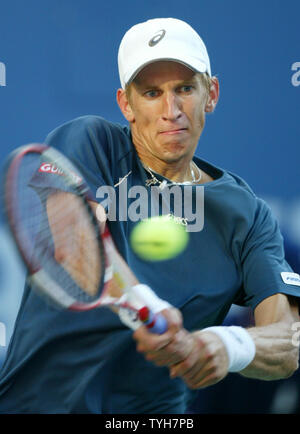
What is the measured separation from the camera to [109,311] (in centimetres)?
141

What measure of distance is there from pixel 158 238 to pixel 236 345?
39cm

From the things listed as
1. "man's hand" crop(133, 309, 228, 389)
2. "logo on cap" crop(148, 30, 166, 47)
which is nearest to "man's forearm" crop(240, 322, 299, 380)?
"man's hand" crop(133, 309, 228, 389)

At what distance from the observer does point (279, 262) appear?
1565 mm

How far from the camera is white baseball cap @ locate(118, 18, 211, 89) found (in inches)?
57.7

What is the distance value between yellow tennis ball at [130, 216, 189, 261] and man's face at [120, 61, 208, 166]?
16 cm

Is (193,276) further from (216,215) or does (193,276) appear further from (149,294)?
(149,294)

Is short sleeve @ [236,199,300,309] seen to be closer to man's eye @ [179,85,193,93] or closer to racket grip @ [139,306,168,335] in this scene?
man's eye @ [179,85,193,93]

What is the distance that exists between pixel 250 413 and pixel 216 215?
2.10 ft

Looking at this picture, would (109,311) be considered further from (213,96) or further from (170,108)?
(213,96)

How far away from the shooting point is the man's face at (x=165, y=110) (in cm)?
149

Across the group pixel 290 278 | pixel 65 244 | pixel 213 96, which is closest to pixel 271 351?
pixel 290 278

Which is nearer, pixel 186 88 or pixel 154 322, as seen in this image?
pixel 154 322
